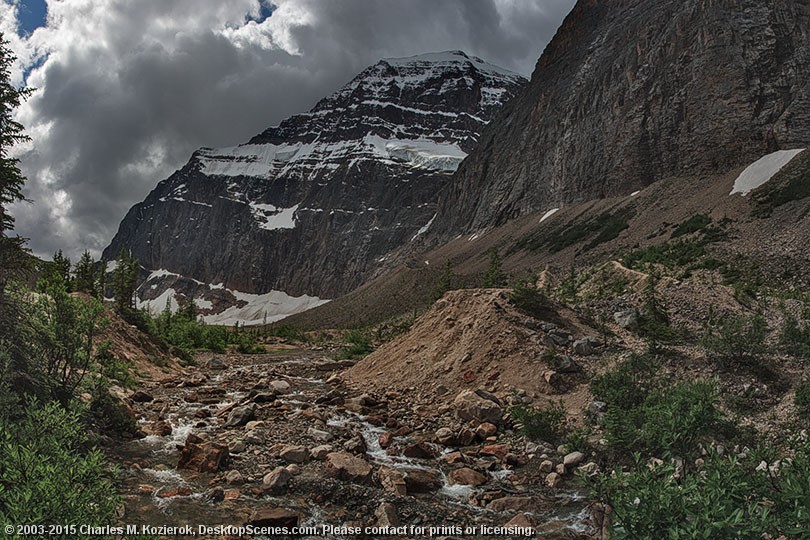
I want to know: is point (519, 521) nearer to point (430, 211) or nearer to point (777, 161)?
point (777, 161)

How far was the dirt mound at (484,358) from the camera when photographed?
Answer: 15.2 m

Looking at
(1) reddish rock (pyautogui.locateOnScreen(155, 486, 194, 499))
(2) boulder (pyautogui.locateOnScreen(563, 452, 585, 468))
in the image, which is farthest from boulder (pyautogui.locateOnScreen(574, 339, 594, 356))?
(1) reddish rock (pyautogui.locateOnScreen(155, 486, 194, 499))

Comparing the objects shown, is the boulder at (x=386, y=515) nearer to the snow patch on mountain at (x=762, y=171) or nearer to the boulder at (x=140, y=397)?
the boulder at (x=140, y=397)

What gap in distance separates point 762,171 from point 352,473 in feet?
220

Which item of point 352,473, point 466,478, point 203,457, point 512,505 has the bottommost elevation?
point 512,505

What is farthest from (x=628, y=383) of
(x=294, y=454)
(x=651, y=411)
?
(x=294, y=454)

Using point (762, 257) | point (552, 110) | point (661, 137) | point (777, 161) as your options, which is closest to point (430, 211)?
point (552, 110)

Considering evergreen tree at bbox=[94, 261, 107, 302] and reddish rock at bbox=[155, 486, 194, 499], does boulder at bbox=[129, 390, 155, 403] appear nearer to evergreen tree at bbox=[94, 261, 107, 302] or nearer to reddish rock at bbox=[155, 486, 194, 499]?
evergreen tree at bbox=[94, 261, 107, 302]

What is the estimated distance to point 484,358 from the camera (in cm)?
1727

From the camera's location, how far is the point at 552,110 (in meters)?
111

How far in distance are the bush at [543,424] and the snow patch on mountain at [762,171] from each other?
55460 millimetres

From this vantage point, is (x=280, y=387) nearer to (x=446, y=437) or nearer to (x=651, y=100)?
(x=446, y=437)

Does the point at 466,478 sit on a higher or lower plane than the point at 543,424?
lower

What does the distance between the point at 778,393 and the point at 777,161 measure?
60.0 metres
